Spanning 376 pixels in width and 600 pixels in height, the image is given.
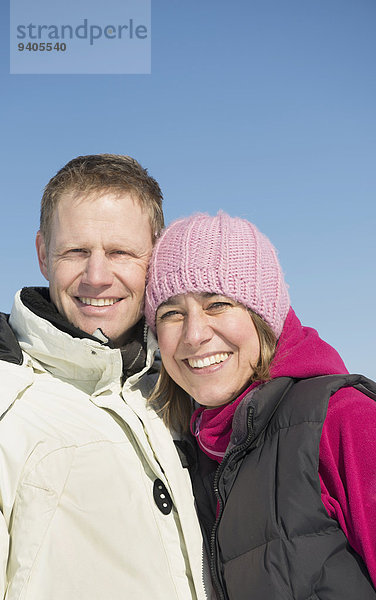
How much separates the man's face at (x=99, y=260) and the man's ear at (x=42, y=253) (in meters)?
0.17

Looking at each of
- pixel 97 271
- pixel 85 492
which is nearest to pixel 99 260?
pixel 97 271

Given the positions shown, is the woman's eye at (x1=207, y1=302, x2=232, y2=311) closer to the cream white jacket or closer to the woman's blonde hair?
the woman's blonde hair

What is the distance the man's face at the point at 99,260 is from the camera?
121 inches

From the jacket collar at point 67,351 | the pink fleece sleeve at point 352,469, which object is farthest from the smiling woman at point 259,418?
the jacket collar at point 67,351

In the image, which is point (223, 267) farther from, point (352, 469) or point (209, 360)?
point (352, 469)

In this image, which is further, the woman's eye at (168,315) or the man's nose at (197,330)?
the woman's eye at (168,315)

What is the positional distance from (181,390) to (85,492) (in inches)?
36.7

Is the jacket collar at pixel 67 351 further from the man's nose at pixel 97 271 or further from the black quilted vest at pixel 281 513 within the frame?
the black quilted vest at pixel 281 513

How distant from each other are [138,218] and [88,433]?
129 cm

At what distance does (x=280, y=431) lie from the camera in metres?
2.37

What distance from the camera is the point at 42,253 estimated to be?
344 cm

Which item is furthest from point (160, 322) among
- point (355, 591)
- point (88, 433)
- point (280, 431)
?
point (355, 591)

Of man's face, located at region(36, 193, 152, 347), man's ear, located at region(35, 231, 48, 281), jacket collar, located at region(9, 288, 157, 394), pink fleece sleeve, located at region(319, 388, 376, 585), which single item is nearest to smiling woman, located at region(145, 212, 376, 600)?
pink fleece sleeve, located at region(319, 388, 376, 585)

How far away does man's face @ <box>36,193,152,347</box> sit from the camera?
121 inches
